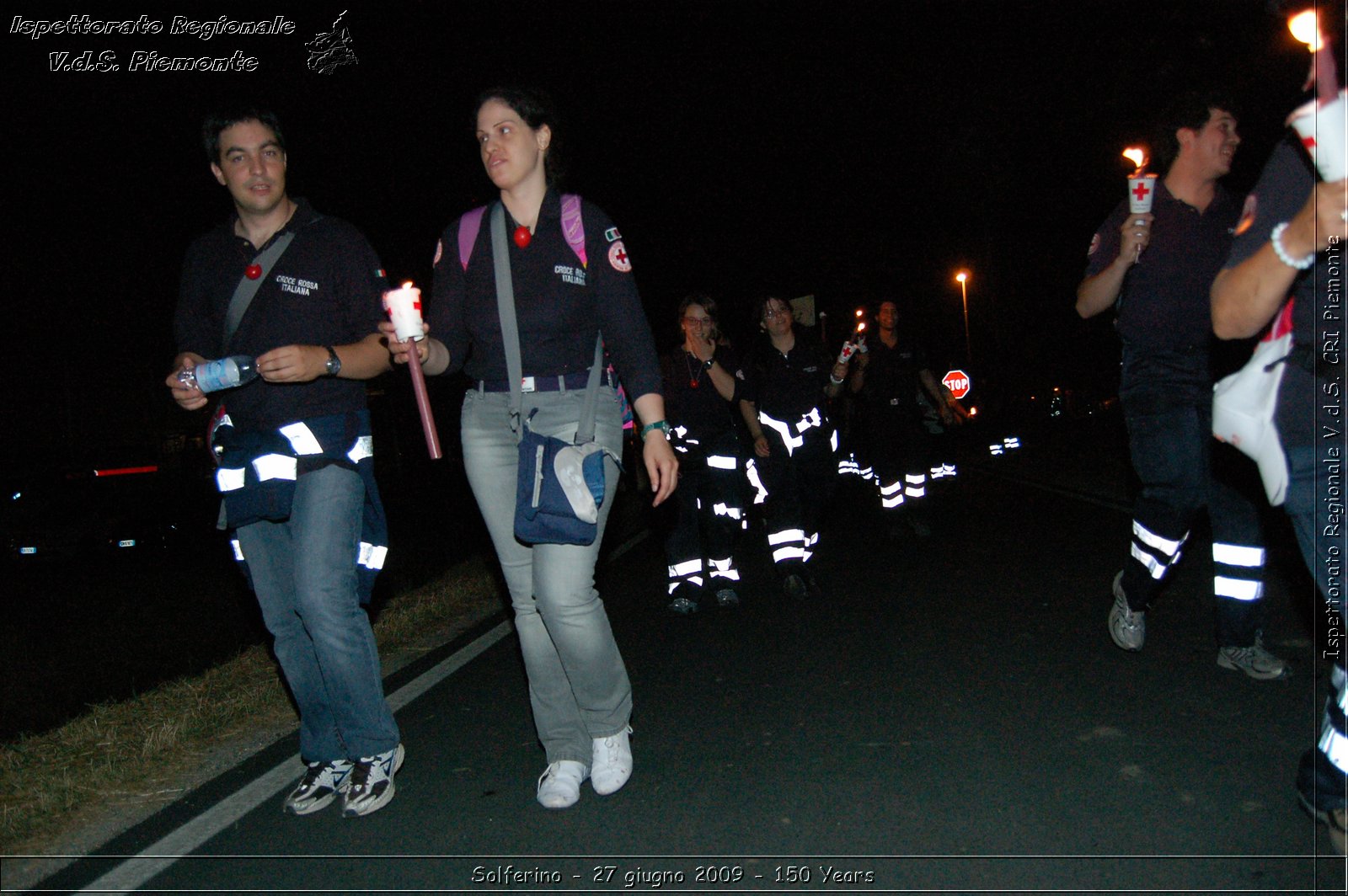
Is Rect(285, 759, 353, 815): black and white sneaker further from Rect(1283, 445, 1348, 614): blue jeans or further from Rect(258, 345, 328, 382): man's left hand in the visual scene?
Rect(1283, 445, 1348, 614): blue jeans

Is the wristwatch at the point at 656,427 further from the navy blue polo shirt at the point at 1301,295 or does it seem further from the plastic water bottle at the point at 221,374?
the navy blue polo shirt at the point at 1301,295

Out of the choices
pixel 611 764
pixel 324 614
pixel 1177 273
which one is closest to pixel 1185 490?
pixel 1177 273

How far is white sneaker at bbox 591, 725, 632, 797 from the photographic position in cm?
370

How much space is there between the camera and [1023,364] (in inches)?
2005

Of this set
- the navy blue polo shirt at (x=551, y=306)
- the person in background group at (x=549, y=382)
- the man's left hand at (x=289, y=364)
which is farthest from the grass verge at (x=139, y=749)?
the navy blue polo shirt at (x=551, y=306)

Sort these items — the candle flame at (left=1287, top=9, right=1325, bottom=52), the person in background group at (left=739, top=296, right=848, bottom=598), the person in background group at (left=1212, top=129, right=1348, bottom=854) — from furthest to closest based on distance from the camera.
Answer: the person in background group at (left=739, top=296, right=848, bottom=598) → the person in background group at (left=1212, top=129, right=1348, bottom=854) → the candle flame at (left=1287, top=9, right=1325, bottom=52)

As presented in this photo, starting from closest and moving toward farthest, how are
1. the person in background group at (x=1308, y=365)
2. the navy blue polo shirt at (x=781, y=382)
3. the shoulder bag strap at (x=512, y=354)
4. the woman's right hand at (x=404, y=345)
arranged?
the person in background group at (x=1308, y=365) → the woman's right hand at (x=404, y=345) → the shoulder bag strap at (x=512, y=354) → the navy blue polo shirt at (x=781, y=382)

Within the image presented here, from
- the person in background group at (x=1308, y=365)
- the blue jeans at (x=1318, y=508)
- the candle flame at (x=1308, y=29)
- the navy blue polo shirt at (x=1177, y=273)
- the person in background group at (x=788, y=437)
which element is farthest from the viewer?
the person in background group at (x=788, y=437)

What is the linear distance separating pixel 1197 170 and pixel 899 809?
2932 mm

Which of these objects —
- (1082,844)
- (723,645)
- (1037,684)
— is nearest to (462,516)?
(723,645)

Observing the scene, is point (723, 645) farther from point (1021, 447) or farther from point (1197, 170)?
point (1021, 447)

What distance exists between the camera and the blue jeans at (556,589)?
3.62m

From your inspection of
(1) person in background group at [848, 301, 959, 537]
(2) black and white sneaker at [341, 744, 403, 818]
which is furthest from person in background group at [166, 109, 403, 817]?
(1) person in background group at [848, 301, 959, 537]

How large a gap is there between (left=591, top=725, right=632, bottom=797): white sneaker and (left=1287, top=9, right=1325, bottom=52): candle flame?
2.83 meters
